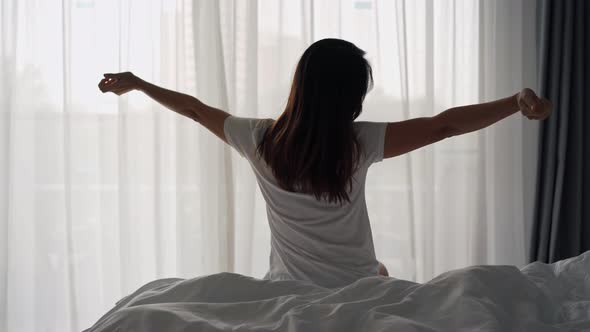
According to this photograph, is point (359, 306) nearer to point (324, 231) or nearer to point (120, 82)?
point (324, 231)

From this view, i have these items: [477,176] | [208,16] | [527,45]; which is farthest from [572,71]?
[208,16]

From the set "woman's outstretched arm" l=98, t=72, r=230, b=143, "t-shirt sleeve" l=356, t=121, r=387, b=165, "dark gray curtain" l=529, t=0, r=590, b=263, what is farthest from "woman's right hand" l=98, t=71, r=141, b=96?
"dark gray curtain" l=529, t=0, r=590, b=263

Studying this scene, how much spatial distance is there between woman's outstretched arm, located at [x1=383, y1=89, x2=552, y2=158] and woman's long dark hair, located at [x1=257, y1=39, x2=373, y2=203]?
10 centimetres

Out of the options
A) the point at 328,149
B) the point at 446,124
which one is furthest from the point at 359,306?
the point at 446,124

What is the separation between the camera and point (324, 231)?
4.81 feet

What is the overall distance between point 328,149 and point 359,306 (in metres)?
0.51

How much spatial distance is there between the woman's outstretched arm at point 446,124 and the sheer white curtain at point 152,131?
1290 millimetres

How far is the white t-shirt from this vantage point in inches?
57.3

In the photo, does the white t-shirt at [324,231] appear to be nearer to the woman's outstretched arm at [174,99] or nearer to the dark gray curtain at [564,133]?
the woman's outstretched arm at [174,99]

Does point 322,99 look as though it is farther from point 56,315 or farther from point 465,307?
point 56,315

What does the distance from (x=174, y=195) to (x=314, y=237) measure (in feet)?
4.55

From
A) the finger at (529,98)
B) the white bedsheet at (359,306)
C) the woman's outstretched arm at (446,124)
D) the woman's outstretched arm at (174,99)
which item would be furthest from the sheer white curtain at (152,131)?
the white bedsheet at (359,306)

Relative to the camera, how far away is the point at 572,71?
8.91 ft

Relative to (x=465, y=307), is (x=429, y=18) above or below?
above
